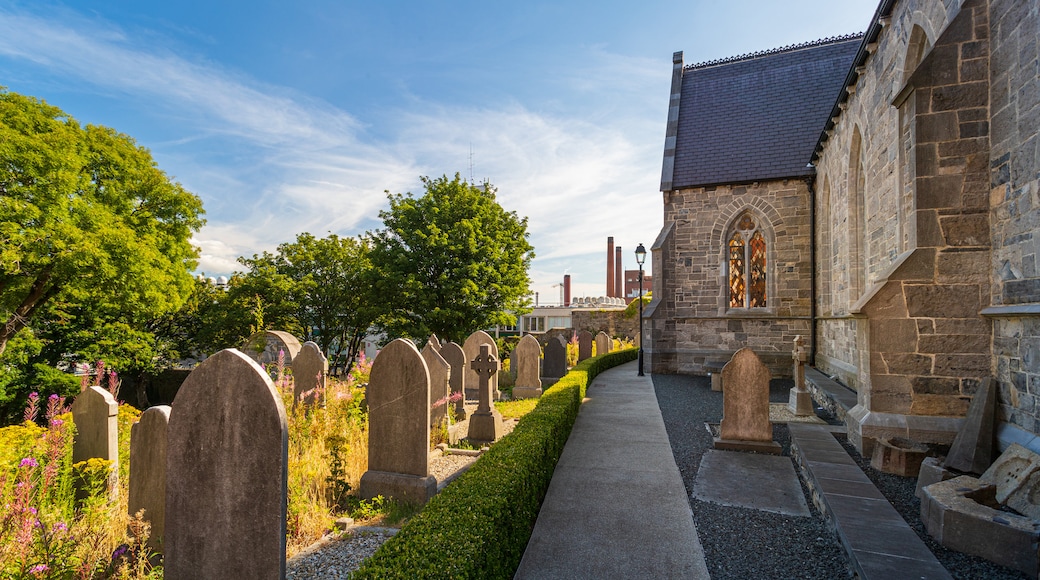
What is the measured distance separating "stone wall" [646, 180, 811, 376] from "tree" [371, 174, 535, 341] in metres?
6.64

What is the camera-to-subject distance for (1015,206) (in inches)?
171

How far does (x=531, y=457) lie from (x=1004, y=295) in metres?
4.98

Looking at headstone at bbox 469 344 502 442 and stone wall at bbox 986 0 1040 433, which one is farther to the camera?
headstone at bbox 469 344 502 442

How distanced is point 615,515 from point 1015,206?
16.1ft

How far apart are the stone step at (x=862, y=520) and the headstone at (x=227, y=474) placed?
136 inches

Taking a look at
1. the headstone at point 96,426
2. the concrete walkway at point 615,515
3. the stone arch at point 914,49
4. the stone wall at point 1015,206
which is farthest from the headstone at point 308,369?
the stone arch at point 914,49

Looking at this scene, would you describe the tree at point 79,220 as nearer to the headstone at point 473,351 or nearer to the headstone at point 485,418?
the headstone at point 473,351

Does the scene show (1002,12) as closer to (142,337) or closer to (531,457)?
(531,457)

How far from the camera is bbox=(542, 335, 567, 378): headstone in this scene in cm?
1284

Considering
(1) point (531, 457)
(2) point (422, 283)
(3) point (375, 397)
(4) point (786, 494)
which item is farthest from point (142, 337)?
(4) point (786, 494)

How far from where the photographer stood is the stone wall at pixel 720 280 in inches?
525

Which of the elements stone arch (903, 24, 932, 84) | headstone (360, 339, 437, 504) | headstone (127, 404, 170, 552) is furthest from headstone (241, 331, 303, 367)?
stone arch (903, 24, 932, 84)

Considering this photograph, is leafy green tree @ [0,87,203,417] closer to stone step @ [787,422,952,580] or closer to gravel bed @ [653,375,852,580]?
gravel bed @ [653,375,852,580]

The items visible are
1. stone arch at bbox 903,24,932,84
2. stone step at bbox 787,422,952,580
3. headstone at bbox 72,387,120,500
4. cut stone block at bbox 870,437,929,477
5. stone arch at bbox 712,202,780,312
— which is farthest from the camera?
stone arch at bbox 712,202,780,312
